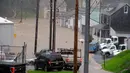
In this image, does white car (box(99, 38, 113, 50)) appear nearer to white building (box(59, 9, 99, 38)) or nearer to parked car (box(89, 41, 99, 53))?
parked car (box(89, 41, 99, 53))

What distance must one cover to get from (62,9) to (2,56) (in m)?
96.8

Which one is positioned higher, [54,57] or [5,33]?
[5,33]

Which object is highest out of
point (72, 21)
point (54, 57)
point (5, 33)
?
point (72, 21)

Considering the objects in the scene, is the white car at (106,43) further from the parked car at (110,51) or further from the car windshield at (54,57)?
the car windshield at (54,57)

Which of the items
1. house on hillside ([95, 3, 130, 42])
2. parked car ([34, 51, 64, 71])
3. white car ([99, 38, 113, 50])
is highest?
house on hillside ([95, 3, 130, 42])

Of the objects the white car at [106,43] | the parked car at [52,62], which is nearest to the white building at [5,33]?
the parked car at [52,62]

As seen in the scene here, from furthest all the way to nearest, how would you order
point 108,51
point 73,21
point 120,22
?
point 73,21, point 120,22, point 108,51

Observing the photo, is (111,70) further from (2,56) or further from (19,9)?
(19,9)

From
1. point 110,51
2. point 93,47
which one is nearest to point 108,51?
point 110,51

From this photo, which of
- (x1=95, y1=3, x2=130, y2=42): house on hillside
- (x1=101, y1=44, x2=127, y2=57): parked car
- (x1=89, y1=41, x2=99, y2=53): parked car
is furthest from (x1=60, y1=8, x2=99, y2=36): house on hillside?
(x1=101, y1=44, x2=127, y2=57): parked car

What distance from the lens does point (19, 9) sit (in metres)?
130

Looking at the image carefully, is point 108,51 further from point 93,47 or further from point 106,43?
point 106,43

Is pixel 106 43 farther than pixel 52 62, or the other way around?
pixel 106 43

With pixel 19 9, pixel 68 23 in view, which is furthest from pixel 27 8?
pixel 68 23
